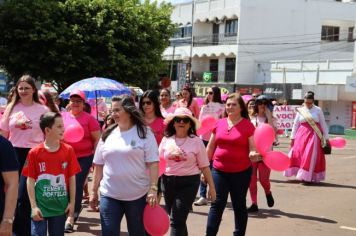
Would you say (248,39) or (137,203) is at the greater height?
(248,39)

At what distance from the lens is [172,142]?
5.89 metres

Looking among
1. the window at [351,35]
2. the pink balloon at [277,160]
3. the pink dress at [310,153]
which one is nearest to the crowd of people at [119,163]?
the pink balloon at [277,160]

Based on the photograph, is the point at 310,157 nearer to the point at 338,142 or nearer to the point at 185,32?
the point at 338,142

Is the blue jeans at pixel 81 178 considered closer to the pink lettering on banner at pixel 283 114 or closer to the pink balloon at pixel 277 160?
the pink balloon at pixel 277 160

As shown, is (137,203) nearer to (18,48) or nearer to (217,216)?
(217,216)

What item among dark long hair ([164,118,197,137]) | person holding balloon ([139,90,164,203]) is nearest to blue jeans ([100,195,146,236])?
dark long hair ([164,118,197,137])

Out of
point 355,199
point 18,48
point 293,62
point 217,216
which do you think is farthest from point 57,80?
point 293,62

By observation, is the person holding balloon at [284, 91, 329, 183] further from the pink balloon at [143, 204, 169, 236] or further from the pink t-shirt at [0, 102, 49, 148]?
the pink balloon at [143, 204, 169, 236]

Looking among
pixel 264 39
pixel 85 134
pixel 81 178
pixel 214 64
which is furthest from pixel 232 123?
pixel 214 64

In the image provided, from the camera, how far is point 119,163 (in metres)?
4.78

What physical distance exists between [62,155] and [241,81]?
42392 millimetres

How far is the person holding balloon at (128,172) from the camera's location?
4.76m

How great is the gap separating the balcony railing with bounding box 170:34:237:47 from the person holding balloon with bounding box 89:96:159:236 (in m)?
43.6

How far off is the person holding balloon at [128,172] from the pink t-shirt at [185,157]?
93 cm
